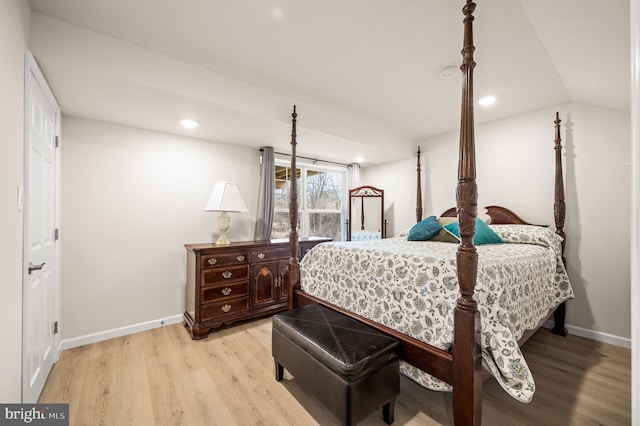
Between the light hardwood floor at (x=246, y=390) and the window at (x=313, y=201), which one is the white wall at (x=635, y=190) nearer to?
the light hardwood floor at (x=246, y=390)

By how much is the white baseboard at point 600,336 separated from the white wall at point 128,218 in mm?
4099

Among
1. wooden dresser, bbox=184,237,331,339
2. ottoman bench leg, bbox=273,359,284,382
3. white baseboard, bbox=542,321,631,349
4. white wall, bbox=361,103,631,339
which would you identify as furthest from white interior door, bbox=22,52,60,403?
white baseboard, bbox=542,321,631,349

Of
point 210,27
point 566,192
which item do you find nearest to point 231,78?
point 210,27

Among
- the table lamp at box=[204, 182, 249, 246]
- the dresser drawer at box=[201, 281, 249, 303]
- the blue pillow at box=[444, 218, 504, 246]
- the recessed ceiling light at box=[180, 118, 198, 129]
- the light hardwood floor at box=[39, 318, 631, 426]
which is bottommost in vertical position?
the light hardwood floor at box=[39, 318, 631, 426]

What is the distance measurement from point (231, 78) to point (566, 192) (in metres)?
3.55

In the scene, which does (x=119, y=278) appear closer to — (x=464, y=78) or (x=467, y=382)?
(x=467, y=382)

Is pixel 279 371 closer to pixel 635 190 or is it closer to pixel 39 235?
pixel 39 235

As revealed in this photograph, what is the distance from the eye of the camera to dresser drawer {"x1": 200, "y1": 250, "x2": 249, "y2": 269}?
9.22 ft

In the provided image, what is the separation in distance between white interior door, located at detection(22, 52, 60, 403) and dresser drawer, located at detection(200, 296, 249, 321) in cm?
115

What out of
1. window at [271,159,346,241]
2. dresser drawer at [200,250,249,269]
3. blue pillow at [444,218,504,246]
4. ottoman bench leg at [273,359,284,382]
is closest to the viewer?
ottoman bench leg at [273,359,284,382]

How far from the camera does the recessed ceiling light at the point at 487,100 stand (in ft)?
9.34

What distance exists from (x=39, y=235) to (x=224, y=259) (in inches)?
55.9

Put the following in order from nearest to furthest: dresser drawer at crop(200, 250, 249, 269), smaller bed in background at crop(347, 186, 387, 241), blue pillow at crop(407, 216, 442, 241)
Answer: dresser drawer at crop(200, 250, 249, 269), blue pillow at crop(407, 216, 442, 241), smaller bed in background at crop(347, 186, 387, 241)

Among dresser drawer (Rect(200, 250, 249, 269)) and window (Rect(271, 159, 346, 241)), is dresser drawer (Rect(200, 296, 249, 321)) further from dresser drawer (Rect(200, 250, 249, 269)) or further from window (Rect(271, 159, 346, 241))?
window (Rect(271, 159, 346, 241))
